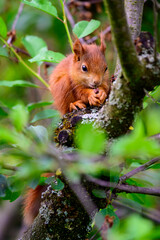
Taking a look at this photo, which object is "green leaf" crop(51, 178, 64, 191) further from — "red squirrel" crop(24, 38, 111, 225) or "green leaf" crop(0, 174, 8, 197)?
"red squirrel" crop(24, 38, 111, 225)

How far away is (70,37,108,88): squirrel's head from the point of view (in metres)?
1.96

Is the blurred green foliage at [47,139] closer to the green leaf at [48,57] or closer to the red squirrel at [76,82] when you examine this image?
the green leaf at [48,57]

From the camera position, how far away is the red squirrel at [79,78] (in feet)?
6.10

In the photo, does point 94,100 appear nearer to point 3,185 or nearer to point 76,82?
point 76,82

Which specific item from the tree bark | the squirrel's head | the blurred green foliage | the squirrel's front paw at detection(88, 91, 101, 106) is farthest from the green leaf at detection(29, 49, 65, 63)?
the tree bark

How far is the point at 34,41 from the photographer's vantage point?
2154mm

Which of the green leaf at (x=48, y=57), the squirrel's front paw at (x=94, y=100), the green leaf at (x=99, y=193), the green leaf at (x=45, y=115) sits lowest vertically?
the green leaf at (x=45, y=115)

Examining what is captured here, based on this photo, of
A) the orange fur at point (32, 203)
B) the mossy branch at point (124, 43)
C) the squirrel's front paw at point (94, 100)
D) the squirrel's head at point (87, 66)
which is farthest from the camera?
the squirrel's head at point (87, 66)

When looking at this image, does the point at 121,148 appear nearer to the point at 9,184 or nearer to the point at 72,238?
the point at 9,184

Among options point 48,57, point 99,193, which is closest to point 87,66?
point 48,57

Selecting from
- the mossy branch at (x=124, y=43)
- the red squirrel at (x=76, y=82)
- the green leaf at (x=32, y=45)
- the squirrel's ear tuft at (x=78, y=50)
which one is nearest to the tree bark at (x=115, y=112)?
the mossy branch at (x=124, y=43)

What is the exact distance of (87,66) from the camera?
2033 mm

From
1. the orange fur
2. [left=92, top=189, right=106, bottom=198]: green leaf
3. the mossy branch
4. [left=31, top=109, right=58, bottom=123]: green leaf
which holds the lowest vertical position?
the orange fur

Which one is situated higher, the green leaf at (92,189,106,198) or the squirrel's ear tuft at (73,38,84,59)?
the squirrel's ear tuft at (73,38,84,59)
